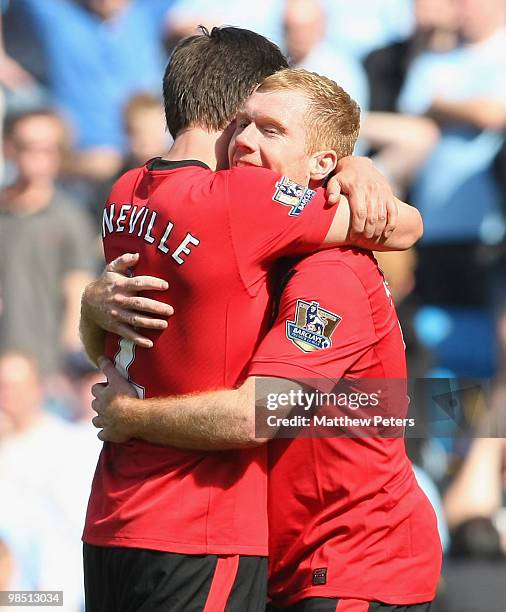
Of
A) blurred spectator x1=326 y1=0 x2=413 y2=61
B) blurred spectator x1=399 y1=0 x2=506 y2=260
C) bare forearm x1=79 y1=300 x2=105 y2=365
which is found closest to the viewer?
bare forearm x1=79 y1=300 x2=105 y2=365

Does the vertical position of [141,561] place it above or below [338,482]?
below

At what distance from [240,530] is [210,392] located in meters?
0.34

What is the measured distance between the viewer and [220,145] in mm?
2928

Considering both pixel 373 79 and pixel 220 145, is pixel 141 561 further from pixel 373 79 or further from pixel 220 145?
pixel 373 79

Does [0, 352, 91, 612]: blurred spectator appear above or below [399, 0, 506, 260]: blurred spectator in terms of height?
below

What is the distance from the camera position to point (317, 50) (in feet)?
21.6

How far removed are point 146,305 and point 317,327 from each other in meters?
0.43

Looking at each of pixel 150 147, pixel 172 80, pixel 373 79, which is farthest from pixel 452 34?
pixel 172 80

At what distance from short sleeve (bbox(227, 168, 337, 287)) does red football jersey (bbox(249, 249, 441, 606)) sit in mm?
84

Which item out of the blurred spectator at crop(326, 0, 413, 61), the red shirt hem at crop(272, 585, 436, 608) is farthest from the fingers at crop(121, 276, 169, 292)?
the blurred spectator at crop(326, 0, 413, 61)

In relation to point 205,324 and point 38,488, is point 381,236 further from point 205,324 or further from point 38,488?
point 38,488

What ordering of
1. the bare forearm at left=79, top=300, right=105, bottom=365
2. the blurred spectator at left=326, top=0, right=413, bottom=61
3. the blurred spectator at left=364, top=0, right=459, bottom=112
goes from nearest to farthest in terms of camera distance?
the bare forearm at left=79, top=300, right=105, bottom=365 → the blurred spectator at left=364, top=0, right=459, bottom=112 → the blurred spectator at left=326, top=0, right=413, bottom=61

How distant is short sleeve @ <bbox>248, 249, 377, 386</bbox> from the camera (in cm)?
266

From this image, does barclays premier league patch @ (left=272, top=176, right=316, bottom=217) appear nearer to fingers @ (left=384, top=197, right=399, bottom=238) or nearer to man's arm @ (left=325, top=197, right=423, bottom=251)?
man's arm @ (left=325, top=197, right=423, bottom=251)
